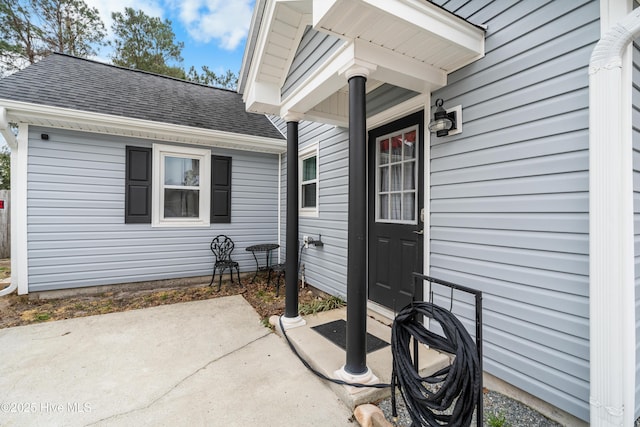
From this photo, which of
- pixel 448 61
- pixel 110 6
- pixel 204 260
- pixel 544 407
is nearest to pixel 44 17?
pixel 110 6

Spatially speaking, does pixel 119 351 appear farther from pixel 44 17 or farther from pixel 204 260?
pixel 44 17

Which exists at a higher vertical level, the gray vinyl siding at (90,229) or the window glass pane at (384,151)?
the window glass pane at (384,151)

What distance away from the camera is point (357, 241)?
2.01 meters

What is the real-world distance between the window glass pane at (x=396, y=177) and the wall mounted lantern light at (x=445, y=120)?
0.72 m

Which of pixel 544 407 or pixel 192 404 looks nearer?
pixel 544 407

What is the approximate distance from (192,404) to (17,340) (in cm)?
236

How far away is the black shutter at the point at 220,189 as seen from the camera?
199 inches

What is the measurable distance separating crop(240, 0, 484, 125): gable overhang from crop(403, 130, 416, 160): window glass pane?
0.49 meters

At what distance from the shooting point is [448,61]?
7.16 feet

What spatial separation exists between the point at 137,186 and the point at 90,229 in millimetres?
910

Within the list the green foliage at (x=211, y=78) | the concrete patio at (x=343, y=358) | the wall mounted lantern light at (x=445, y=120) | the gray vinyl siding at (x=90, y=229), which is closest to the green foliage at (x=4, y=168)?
the green foliage at (x=211, y=78)

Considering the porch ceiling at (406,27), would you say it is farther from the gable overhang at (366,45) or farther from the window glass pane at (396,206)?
the window glass pane at (396,206)

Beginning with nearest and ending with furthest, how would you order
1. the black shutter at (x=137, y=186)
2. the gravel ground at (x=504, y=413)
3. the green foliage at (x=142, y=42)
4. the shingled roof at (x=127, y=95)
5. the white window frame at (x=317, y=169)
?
1. the gravel ground at (x=504, y=413)
2. the shingled roof at (x=127, y=95)
3. the white window frame at (x=317, y=169)
4. the black shutter at (x=137, y=186)
5. the green foliage at (x=142, y=42)

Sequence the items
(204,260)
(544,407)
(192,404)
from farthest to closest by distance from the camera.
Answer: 1. (204,260)
2. (192,404)
3. (544,407)
